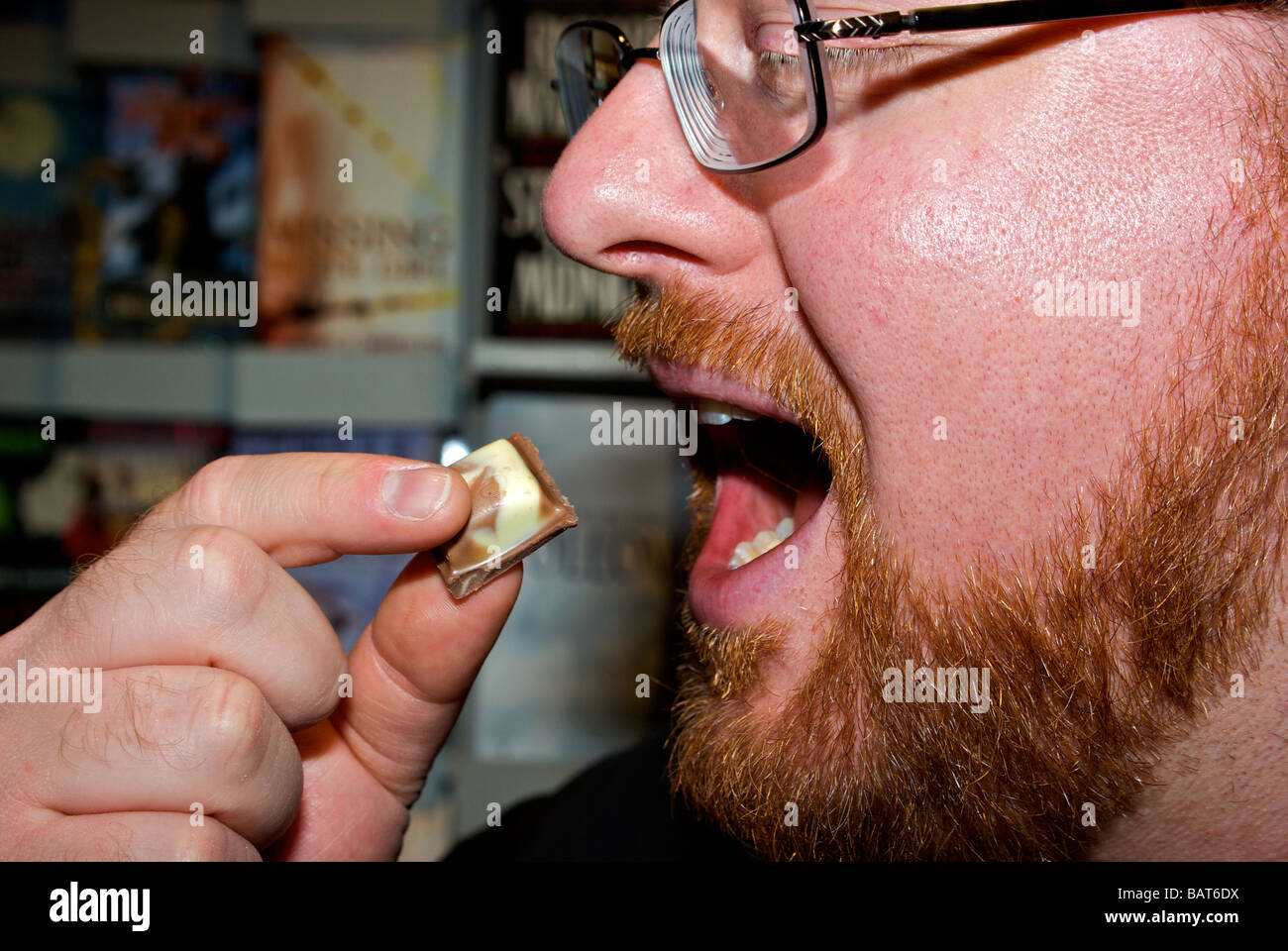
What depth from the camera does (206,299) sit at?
160cm

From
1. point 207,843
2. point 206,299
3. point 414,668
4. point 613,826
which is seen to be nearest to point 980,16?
point 414,668

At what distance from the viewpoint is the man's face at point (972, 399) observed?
1.88ft

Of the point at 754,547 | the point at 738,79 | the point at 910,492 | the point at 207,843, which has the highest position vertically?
the point at 738,79

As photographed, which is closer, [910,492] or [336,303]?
[910,492]

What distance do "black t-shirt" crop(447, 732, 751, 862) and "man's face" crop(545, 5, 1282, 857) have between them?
0.32 meters

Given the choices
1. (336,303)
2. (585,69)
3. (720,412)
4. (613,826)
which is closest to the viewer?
(720,412)

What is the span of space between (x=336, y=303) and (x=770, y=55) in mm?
1137

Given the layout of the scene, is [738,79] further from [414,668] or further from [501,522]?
[414,668]

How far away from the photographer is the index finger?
63cm

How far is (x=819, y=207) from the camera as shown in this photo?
0.63m
